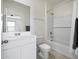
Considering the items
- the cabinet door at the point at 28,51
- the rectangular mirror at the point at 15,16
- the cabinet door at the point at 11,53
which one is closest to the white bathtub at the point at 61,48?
the cabinet door at the point at 28,51

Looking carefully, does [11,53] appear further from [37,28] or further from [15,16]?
[37,28]

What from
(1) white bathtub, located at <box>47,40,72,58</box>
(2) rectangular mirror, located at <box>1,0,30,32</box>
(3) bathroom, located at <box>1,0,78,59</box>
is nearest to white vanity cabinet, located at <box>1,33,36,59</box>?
(3) bathroom, located at <box>1,0,78,59</box>

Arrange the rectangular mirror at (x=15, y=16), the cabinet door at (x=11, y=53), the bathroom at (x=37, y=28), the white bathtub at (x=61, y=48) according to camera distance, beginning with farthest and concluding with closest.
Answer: the white bathtub at (x=61, y=48)
the rectangular mirror at (x=15, y=16)
the bathroom at (x=37, y=28)
the cabinet door at (x=11, y=53)

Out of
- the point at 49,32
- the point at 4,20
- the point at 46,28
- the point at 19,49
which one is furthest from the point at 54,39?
the point at 4,20

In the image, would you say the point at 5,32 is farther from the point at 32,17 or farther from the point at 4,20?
the point at 32,17

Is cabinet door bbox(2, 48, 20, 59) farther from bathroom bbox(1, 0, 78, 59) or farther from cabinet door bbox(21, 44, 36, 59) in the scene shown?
cabinet door bbox(21, 44, 36, 59)

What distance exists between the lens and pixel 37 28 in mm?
3189

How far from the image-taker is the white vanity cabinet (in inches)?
63.8

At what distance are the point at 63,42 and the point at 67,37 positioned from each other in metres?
0.28

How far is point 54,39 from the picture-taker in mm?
A: 3512

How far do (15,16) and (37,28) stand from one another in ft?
3.64

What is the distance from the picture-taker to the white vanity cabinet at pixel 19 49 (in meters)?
1.62

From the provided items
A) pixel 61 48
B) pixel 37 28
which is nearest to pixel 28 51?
pixel 37 28

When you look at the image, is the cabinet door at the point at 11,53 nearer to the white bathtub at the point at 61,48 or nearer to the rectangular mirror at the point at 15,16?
the rectangular mirror at the point at 15,16
